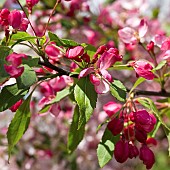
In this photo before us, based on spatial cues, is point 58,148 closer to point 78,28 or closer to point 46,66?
point 78,28

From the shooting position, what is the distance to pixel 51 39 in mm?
1363

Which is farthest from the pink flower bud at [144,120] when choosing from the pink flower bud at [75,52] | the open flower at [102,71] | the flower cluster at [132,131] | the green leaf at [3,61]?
the green leaf at [3,61]

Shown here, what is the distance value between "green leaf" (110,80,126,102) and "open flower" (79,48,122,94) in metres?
0.02

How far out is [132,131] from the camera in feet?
4.87

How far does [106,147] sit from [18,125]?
26 cm

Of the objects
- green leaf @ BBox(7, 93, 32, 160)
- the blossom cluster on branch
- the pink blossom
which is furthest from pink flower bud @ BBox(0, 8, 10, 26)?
the pink blossom

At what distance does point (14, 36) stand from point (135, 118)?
0.39 m

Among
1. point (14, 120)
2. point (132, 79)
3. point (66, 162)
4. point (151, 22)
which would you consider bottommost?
point (66, 162)

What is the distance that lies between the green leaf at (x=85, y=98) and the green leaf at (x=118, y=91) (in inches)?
2.2

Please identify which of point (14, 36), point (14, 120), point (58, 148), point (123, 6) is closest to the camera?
point (14, 36)

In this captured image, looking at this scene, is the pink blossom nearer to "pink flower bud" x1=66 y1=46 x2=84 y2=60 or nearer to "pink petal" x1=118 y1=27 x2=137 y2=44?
"pink flower bud" x1=66 y1=46 x2=84 y2=60

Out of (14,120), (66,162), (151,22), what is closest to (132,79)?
(151,22)

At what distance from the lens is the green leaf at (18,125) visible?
147cm

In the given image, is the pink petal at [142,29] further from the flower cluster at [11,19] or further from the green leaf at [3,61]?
the green leaf at [3,61]
